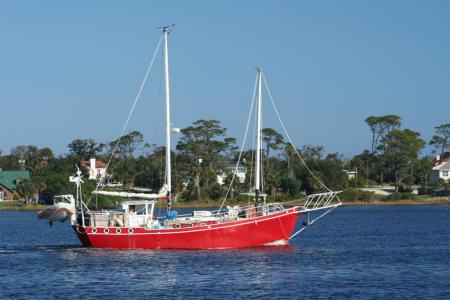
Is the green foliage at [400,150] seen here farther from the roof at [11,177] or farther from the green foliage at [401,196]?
the roof at [11,177]

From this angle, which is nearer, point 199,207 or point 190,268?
point 190,268

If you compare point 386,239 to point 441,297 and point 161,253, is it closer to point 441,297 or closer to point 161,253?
point 161,253

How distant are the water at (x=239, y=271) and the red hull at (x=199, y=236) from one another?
751 millimetres

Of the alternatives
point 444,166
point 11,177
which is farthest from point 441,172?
point 11,177

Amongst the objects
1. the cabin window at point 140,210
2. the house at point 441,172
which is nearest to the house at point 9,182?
the house at point 441,172

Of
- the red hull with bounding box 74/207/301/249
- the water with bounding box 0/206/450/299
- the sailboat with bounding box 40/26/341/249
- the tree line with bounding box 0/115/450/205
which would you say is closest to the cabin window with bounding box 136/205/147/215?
the sailboat with bounding box 40/26/341/249

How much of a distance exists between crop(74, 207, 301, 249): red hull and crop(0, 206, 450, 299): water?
751 mm

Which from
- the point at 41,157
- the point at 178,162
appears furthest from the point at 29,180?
the point at 41,157

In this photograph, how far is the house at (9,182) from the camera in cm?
16088

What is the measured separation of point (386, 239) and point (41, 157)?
131959 millimetres

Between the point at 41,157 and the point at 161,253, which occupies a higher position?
the point at 41,157

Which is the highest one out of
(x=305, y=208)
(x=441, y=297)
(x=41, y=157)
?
(x=41, y=157)

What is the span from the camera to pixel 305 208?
2499 inches

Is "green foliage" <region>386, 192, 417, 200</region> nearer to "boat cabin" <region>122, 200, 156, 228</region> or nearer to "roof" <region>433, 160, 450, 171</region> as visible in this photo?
"roof" <region>433, 160, 450, 171</region>
